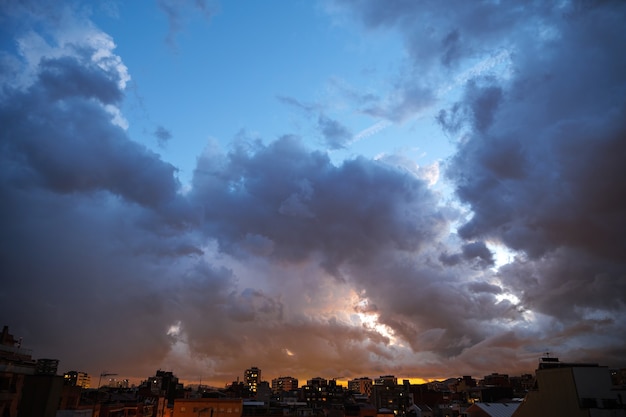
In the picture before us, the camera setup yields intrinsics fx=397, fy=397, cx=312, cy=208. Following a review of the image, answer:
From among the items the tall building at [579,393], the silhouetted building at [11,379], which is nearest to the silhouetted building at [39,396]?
the silhouetted building at [11,379]

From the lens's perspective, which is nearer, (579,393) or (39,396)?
(579,393)

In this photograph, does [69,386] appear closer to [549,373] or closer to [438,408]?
[549,373]

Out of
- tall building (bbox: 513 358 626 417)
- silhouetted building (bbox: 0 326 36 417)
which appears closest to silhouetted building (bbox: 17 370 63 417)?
silhouetted building (bbox: 0 326 36 417)

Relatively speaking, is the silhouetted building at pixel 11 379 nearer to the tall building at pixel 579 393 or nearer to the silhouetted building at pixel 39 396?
the silhouetted building at pixel 39 396

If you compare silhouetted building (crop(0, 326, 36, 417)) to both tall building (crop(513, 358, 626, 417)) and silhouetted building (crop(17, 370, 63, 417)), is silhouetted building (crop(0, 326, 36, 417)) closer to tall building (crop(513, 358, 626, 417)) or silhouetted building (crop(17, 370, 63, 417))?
silhouetted building (crop(17, 370, 63, 417))

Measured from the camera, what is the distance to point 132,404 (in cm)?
10688

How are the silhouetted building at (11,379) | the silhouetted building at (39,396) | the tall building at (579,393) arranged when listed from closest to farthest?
the tall building at (579,393), the silhouetted building at (11,379), the silhouetted building at (39,396)

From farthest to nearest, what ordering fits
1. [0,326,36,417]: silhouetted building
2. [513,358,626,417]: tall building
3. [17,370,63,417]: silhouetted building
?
[17,370,63,417]: silhouetted building → [0,326,36,417]: silhouetted building → [513,358,626,417]: tall building

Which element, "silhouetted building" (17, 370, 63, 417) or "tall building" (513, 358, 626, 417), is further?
"silhouetted building" (17, 370, 63, 417)

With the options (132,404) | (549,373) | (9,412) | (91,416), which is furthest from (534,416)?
(132,404)

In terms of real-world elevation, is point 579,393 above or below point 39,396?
above

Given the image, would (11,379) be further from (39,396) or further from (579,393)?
(579,393)

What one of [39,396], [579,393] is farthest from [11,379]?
[579,393]

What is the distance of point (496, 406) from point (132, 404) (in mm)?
91803
